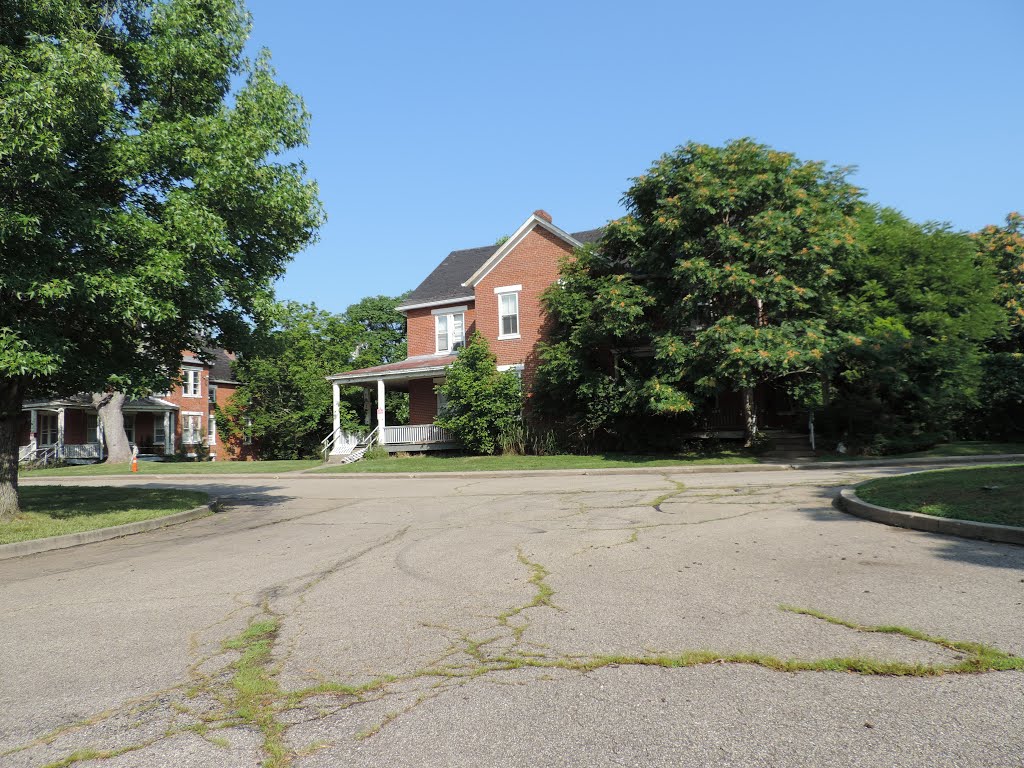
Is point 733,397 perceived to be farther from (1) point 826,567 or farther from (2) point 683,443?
(1) point 826,567

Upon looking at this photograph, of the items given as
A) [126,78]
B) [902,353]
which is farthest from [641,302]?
[126,78]

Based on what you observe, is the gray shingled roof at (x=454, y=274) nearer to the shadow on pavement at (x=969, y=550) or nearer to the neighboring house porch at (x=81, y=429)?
the neighboring house porch at (x=81, y=429)

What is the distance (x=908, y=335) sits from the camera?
20.6 metres

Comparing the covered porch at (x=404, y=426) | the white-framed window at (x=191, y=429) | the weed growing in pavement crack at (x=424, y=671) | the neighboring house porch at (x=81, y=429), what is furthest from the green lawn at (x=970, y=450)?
the white-framed window at (x=191, y=429)

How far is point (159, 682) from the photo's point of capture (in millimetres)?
4062

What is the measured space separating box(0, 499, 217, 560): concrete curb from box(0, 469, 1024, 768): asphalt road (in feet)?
2.21

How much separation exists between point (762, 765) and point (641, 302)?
19872 mm

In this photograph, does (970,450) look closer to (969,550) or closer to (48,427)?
(969,550)

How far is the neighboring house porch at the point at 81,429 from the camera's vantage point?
39.2 metres

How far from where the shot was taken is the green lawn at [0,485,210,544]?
10141 millimetres

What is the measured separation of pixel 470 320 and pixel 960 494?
2338 cm

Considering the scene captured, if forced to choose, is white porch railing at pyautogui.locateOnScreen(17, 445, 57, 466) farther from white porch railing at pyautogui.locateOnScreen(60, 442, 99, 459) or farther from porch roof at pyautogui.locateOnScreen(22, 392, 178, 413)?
porch roof at pyautogui.locateOnScreen(22, 392, 178, 413)

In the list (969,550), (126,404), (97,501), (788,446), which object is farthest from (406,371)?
(969,550)

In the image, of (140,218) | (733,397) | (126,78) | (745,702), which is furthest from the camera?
(733,397)
